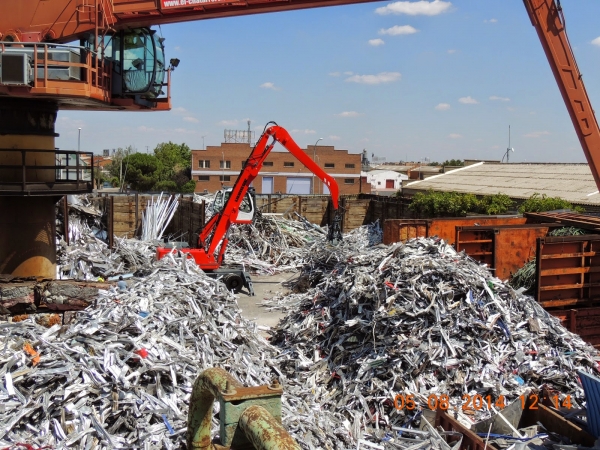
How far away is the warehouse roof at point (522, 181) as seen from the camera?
23.6 m

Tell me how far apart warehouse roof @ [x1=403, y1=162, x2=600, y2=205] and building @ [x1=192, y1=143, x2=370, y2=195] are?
25.5 metres

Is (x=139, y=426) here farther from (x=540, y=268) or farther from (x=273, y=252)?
(x=273, y=252)

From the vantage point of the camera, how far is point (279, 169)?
61.6m

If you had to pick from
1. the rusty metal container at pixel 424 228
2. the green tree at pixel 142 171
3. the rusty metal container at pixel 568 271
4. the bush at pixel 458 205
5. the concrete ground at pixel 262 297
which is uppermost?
the green tree at pixel 142 171

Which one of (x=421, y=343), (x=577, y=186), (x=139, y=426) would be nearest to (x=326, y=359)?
(x=421, y=343)

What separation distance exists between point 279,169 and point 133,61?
49.7 m

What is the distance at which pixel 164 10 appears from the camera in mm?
11422

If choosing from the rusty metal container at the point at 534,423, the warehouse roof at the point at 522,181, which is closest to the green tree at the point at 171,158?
the warehouse roof at the point at 522,181

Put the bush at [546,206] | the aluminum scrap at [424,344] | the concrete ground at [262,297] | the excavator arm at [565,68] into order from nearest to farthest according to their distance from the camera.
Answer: the aluminum scrap at [424,344]
the excavator arm at [565,68]
the concrete ground at [262,297]
the bush at [546,206]

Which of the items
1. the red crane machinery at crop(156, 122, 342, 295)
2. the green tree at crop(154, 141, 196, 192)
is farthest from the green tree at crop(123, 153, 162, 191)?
the red crane machinery at crop(156, 122, 342, 295)

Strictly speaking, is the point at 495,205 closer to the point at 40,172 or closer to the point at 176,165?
the point at 40,172

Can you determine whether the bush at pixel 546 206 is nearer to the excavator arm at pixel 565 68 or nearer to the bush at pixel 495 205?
the bush at pixel 495 205

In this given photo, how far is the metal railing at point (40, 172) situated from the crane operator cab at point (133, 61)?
1.91 meters

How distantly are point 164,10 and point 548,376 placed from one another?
9975 millimetres
